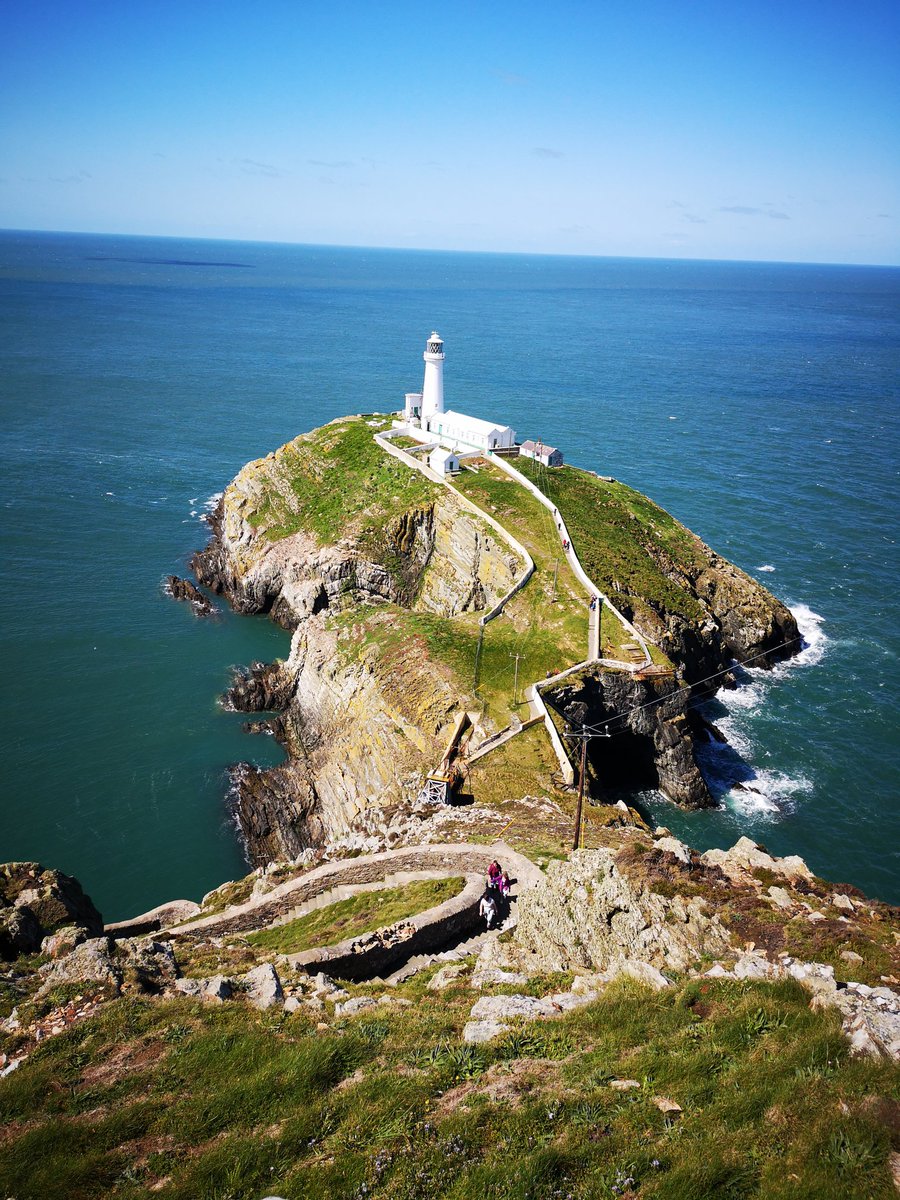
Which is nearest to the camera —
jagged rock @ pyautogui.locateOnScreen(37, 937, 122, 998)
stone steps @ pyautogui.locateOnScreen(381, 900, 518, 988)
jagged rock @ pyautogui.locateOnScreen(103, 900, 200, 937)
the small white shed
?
jagged rock @ pyautogui.locateOnScreen(37, 937, 122, 998)

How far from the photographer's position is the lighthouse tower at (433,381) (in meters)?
74.6

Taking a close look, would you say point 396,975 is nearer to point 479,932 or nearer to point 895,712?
point 479,932

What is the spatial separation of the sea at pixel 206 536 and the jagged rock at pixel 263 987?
70.1 ft

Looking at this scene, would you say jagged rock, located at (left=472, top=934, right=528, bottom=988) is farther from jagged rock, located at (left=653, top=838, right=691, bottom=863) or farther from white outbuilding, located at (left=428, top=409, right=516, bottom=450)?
white outbuilding, located at (left=428, top=409, right=516, bottom=450)

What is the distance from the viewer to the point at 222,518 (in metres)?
78.5

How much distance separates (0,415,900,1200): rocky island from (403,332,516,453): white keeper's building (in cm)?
2822

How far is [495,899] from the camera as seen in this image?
25.3 m

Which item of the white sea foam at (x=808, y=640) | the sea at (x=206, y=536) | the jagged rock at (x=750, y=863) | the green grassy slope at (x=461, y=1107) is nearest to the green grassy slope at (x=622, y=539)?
the sea at (x=206, y=536)

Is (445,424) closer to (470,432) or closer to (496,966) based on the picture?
(470,432)

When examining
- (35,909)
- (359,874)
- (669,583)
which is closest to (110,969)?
(35,909)

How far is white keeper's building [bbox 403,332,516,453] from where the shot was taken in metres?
72.2

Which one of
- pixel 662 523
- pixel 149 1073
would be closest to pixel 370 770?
pixel 149 1073

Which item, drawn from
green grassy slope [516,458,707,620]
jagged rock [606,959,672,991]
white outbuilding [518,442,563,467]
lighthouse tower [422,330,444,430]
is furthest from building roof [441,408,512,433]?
jagged rock [606,959,672,991]

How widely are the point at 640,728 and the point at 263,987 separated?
31551mm
